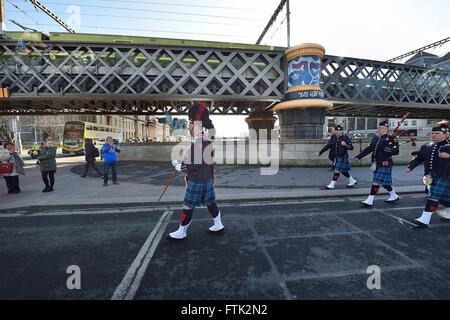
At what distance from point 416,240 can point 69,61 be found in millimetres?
22285

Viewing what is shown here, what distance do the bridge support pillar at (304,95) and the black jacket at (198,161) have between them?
1241cm

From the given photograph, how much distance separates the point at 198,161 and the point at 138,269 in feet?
5.82

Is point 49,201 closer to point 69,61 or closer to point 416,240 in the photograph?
point 416,240

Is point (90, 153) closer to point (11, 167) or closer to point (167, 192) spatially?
point (11, 167)

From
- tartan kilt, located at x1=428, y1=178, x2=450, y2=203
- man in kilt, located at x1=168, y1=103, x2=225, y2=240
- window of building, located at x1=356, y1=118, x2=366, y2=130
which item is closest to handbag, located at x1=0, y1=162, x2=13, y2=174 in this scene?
man in kilt, located at x1=168, y1=103, x2=225, y2=240

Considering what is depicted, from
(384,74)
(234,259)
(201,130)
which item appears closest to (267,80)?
(384,74)

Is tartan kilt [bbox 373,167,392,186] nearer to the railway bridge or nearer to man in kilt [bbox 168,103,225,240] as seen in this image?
man in kilt [bbox 168,103,225,240]

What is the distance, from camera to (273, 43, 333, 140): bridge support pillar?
1417 cm

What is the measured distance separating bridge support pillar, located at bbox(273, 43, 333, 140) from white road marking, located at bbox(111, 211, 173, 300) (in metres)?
13.1

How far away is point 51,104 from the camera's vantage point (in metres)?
20.4

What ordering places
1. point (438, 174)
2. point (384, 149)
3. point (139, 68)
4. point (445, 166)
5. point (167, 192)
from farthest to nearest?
point (139, 68)
point (167, 192)
point (384, 149)
point (438, 174)
point (445, 166)

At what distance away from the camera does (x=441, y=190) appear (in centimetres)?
407

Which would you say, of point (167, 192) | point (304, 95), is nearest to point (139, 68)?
point (304, 95)

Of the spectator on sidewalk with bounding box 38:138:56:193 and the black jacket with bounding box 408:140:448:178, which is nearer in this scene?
the black jacket with bounding box 408:140:448:178
